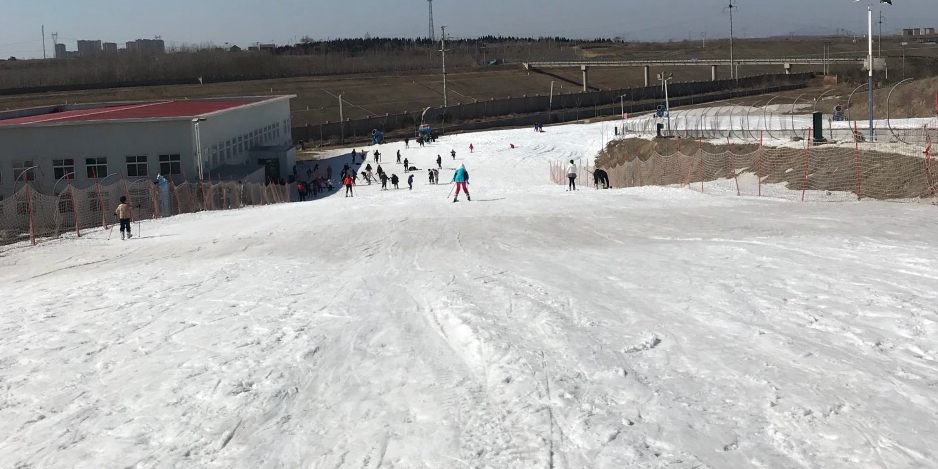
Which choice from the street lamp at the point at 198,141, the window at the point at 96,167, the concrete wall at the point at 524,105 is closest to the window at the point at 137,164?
the window at the point at 96,167

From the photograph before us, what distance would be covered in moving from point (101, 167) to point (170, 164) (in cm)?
317

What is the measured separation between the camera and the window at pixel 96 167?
144ft

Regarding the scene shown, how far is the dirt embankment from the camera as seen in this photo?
25156 mm

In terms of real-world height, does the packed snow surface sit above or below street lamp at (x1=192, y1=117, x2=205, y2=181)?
below

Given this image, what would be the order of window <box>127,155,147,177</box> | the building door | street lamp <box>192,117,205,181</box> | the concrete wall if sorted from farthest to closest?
the concrete wall, the building door, window <box>127,155,147,177</box>, street lamp <box>192,117,205,181</box>

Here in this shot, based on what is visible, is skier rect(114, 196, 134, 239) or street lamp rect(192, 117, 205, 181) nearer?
skier rect(114, 196, 134, 239)

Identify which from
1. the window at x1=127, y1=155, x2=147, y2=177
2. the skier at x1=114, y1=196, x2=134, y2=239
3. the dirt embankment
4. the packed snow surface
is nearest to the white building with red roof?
the window at x1=127, y1=155, x2=147, y2=177

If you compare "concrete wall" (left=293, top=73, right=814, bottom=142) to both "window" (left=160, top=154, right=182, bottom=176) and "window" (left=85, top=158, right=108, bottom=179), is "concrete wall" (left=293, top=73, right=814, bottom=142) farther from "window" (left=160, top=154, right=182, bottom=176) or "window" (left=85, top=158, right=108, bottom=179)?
"window" (left=85, top=158, right=108, bottom=179)

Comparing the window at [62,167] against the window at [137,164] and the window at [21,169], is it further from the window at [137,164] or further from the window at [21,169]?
the window at [137,164]

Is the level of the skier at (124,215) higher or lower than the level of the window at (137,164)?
lower

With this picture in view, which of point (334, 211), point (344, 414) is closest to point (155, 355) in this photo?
point (344, 414)

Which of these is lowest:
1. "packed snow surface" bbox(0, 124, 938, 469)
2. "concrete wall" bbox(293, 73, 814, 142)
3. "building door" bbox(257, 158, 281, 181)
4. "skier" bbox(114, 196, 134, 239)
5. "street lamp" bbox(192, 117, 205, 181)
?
"packed snow surface" bbox(0, 124, 938, 469)

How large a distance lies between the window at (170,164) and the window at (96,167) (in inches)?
102

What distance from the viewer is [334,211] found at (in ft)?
91.6
